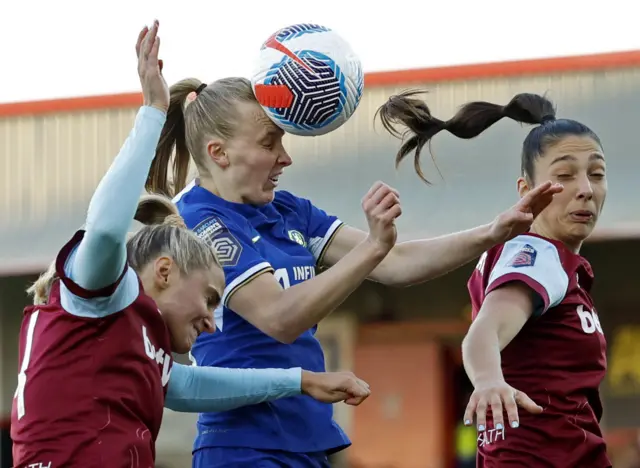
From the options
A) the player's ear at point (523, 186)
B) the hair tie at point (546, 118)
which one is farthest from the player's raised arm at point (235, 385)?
the hair tie at point (546, 118)

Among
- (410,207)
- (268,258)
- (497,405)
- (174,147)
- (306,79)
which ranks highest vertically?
(306,79)

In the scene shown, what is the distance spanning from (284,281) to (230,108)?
2.01 feet

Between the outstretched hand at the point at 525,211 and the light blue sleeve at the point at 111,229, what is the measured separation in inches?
46.1

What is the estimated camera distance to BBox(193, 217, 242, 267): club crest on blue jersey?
4.41 metres

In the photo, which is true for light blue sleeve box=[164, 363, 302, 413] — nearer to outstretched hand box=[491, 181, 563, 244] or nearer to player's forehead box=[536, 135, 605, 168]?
outstretched hand box=[491, 181, 563, 244]

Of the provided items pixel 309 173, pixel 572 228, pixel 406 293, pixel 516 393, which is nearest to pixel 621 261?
pixel 406 293

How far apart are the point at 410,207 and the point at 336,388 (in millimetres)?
8300

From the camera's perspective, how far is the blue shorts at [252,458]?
4.40 metres

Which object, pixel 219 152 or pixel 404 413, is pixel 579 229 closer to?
pixel 219 152

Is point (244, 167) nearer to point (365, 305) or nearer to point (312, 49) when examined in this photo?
point (312, 49)

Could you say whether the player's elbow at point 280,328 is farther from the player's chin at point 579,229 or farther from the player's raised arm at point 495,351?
the player's chin at point 579,229

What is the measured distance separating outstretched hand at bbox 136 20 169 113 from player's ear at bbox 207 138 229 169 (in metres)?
0.78

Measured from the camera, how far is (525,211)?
4.27 m

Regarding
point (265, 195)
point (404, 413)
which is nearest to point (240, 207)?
point (265, 195)
